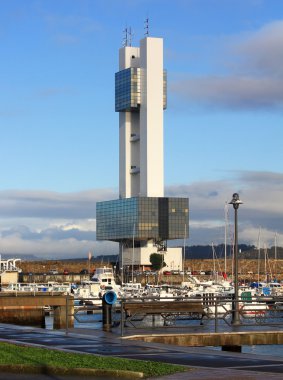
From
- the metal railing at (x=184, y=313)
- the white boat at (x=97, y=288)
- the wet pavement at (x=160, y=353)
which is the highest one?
the white boat at (x=97, y=288)

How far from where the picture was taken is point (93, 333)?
1270 inches

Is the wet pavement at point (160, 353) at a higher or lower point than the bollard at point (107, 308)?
lower

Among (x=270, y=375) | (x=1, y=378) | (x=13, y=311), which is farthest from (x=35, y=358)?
(x=13, y=311)

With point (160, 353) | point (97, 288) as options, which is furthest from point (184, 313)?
point (97, 288)

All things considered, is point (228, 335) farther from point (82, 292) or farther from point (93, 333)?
point (82, 292)

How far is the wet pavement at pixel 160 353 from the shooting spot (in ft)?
66.7

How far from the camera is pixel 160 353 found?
82.8ft

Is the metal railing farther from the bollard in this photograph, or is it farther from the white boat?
the white boat

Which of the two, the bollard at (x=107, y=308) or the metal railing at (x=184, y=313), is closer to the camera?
the metal railing at (x=184, y=313)

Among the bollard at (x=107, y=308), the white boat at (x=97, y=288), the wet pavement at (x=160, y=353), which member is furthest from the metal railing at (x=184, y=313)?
the white boat at (x=97, y=288)

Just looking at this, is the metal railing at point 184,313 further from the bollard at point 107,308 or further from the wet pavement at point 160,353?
→ the wet pavement at point 160,353

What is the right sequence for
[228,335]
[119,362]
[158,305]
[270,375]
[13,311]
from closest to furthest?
[270,375] < [119,362] < [228,335] < [158,305] < [13,311]

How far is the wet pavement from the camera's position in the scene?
2032cm

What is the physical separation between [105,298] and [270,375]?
16.1 metres
